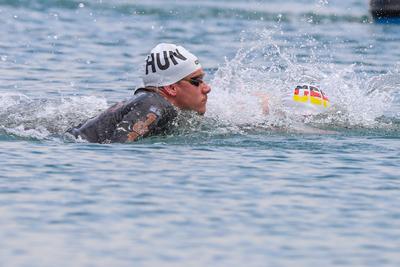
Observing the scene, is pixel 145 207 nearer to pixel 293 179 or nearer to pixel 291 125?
pixel 293 179

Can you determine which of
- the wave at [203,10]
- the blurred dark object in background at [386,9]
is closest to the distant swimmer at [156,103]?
the wave at [203,10]

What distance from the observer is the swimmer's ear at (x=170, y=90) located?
14.8 m

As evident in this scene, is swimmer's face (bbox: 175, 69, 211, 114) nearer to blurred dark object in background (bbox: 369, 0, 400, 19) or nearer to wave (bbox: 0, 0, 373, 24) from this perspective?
wave (bbox: 0, 0, 373, 24)

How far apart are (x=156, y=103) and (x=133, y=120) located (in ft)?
0.98

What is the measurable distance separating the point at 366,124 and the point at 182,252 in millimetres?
6796

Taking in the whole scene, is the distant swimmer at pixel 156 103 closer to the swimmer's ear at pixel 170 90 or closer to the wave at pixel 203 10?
the swimmer's ear at pixel 170 90

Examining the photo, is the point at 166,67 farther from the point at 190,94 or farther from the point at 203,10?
the point at 203,10

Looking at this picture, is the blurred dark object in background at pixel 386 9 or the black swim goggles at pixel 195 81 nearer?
the black swim goggles at pixel 195 81

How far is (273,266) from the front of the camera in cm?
938

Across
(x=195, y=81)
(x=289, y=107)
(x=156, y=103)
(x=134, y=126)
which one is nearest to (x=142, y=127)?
(x=134, y=126)

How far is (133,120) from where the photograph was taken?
13.9 metres

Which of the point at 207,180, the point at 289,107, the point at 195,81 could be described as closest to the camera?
the point at 207,180

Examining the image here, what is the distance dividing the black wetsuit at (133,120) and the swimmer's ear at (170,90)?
0.58m

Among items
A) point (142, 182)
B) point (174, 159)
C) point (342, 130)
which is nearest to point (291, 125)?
point (342, 130)
